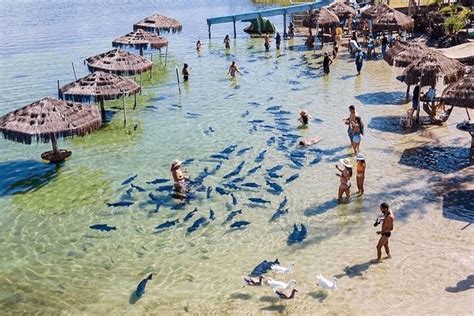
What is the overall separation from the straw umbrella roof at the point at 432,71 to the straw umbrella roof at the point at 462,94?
9.20 feet

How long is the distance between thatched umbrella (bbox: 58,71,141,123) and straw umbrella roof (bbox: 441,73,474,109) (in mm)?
13011

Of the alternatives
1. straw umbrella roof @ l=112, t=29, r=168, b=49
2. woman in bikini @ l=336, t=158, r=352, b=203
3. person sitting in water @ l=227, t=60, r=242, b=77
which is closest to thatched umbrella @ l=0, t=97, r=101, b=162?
woman in bikini @ l=336, t=158, r=352, b=203

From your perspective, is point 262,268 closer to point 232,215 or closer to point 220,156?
point 232,215

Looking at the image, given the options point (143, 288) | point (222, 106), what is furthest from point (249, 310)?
point (222, 106)

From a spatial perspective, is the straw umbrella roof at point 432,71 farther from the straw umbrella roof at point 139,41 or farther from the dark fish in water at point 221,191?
the straw umbrella roof at point 139,41

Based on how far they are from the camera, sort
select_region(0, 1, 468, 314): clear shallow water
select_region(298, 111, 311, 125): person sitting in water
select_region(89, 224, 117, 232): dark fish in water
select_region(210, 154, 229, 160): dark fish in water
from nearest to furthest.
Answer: select_region(0, 1, 468, 314): clear shallow water, select_region(89, 224, 117, 232): dark fish in water, select_region(210, 154, 229, 160): dark fish in water, select_region(298, 111, 311, 125): person sitting in water

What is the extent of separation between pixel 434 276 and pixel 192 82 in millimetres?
21657

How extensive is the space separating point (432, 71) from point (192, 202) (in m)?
11.4

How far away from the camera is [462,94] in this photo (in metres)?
16.7

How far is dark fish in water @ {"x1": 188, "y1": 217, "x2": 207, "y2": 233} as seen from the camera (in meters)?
14.0

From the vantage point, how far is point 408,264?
1188cm

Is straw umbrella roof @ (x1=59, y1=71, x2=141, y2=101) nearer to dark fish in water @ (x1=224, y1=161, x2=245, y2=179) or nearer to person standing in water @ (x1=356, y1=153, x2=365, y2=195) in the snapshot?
dark fish in water @ (x1=224, y1=161, x2=245, y2=179)

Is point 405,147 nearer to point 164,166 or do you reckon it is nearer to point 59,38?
point 164,166

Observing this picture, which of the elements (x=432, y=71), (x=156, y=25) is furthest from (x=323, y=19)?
(x=432, y=71)
